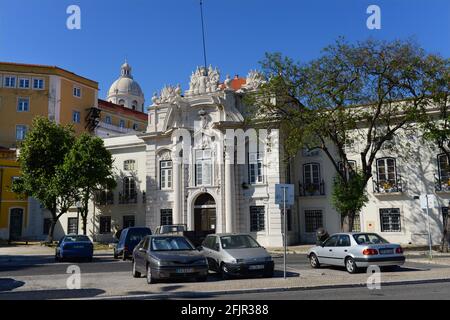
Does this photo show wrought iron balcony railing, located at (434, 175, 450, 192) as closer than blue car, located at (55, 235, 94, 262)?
No

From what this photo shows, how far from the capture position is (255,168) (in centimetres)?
3350

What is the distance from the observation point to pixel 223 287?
39.6ft

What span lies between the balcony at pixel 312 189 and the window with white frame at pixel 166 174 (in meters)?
10.4

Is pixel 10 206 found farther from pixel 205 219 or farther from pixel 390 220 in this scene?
pixel 390 220

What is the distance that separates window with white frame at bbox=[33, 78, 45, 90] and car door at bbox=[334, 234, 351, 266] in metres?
43.9

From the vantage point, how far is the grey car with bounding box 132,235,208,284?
13289 millimetres

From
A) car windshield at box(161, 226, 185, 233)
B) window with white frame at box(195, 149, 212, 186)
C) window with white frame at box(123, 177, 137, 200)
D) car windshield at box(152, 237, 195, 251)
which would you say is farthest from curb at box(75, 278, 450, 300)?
window with white frame at box(123, 177, 137, 200)

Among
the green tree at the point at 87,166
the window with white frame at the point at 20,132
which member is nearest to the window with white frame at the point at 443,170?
the green tree at the point at 87,166

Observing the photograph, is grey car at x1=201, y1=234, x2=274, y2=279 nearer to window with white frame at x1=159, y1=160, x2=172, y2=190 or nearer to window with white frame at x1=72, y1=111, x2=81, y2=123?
window with white frame at x1=159, y1=160, x2=172, y2=190

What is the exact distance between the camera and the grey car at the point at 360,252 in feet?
49.9

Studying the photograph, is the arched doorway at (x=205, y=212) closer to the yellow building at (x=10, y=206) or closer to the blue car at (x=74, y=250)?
the blue car at (x=74, y=250)

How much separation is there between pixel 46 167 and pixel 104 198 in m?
5.49

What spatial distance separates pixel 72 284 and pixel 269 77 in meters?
17.0
